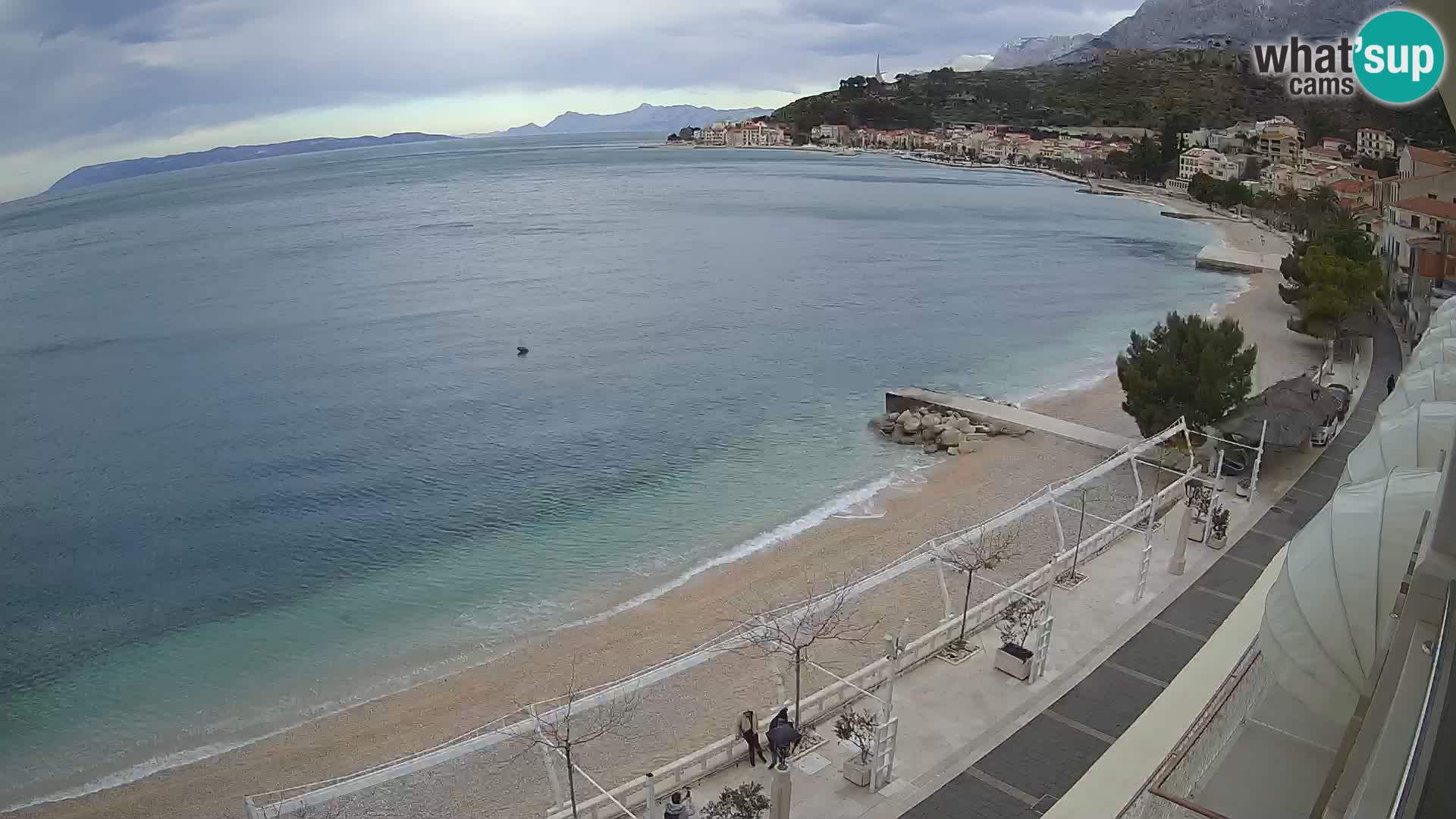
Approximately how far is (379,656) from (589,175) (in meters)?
155

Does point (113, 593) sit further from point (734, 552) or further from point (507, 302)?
point (507, 302)

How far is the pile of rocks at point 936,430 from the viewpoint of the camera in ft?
89.2

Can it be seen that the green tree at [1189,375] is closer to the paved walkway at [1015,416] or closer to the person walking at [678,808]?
the paved walkway at [1015,416]

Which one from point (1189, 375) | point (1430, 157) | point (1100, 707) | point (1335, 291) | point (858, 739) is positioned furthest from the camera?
point (1430, 157)

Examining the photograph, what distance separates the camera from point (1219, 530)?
645 inches

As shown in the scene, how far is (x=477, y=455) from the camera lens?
2941cm

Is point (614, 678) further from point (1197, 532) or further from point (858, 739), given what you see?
point (1197, 532)

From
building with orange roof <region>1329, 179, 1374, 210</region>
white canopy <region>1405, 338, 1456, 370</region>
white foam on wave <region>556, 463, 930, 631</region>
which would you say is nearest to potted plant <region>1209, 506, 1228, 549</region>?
white canopy <region>1405, 338, 1456, 370</region>

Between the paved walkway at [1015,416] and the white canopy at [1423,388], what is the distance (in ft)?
Answer: 42.3

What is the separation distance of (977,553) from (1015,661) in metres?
2.09

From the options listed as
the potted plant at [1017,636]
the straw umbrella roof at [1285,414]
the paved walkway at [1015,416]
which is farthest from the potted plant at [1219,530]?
the paved walkway at [1015,416]

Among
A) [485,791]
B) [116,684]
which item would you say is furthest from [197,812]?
[116,684]

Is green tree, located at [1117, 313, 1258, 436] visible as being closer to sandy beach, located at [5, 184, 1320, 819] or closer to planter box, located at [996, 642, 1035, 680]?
sandy beach, located at [5, 184, 1320, 819]

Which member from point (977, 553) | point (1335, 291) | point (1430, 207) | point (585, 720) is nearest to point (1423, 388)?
point (977, 553)
